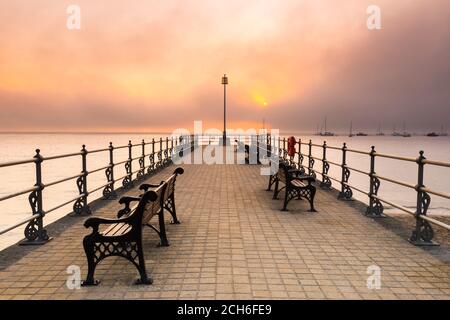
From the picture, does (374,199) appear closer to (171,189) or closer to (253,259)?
(253,259)

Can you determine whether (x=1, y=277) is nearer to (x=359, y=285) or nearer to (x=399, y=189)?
(x=359, y=285)

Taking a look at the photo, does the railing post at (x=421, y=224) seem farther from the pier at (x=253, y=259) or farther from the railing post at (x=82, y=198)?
the railing post at (x=82, y=198)

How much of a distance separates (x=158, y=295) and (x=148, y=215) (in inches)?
47.3

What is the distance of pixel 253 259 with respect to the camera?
5.62 metres

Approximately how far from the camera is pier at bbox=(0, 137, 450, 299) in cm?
449

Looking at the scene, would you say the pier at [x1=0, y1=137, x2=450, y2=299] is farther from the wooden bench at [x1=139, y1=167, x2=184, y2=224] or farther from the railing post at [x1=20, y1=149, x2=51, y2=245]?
the wooden bench at [x1=139, y1=167, x2=184, y2=224]

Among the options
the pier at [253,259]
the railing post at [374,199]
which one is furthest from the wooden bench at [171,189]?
the railing post at [374,199]

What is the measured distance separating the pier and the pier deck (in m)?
0.01

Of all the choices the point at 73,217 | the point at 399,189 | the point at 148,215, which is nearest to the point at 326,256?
the point at 148,215

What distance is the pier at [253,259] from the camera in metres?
4.49

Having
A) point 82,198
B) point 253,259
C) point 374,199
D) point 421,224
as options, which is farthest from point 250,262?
point 82,198

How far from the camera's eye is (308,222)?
8062 millimetres

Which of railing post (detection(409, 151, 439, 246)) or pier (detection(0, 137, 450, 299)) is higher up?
railing post (detection(409, 151, 439, 246))

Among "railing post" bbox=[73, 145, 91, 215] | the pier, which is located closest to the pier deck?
the pier
